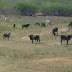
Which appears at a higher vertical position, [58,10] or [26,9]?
[26,9]

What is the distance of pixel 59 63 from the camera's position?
16.8 meters

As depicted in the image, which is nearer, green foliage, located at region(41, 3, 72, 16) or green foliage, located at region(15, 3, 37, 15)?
green foliage, located at region(41, 3, 72, 16)

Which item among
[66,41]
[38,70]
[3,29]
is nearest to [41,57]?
[38,70]

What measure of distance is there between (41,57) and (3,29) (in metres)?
20.2

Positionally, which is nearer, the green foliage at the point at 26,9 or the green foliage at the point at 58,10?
the green foliage at the point at 58,10

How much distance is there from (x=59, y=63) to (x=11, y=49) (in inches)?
234

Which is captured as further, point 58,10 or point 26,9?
point 26,9

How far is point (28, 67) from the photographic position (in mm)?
16141

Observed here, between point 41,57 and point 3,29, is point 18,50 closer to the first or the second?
point 41,57

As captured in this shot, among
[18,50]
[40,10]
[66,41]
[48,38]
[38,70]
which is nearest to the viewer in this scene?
[38,70]

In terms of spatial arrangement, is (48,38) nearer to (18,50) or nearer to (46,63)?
(18,50)

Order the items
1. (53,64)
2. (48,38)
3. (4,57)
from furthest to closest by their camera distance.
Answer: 1. (48,38)
2. (4,57)
3. (53,64)

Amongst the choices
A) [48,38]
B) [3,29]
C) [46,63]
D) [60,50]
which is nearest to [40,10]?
[3,29]

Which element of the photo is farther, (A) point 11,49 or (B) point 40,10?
(B) point 40,10
